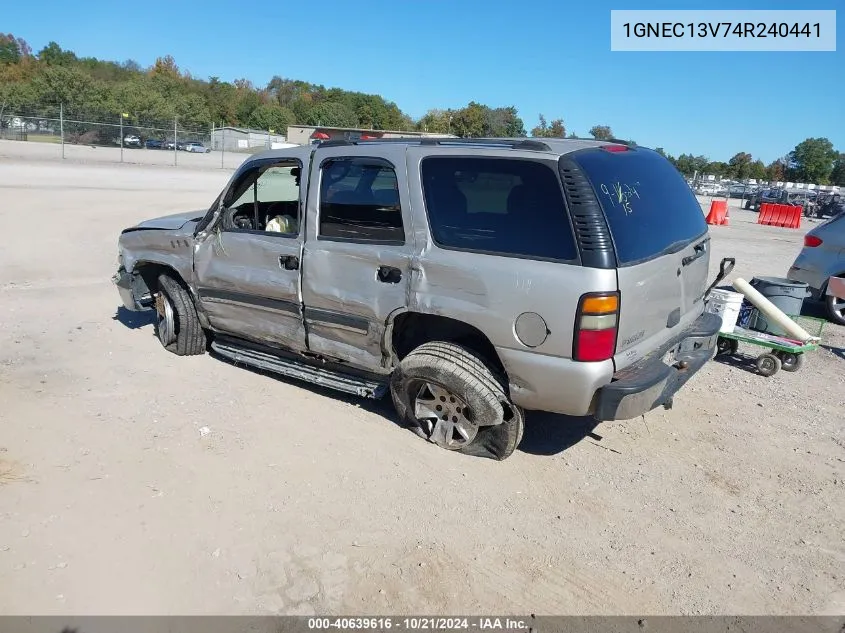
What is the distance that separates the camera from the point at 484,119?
63.2 m

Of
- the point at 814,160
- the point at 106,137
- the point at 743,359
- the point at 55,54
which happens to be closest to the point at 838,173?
the point at 814,160

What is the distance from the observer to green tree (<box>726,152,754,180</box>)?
6341cm

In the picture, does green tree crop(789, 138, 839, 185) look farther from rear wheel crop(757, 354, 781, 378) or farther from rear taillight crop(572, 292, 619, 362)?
rear taillight crop(572, 292, 619, 362)

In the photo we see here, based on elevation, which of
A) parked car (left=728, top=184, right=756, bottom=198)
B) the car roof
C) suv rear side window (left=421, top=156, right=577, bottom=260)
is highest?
parked car (left=728, top=184, right=756, bottom=198)

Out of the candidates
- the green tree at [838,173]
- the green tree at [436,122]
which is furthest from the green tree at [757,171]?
the green tree at [436,122]

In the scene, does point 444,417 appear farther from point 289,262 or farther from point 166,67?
point 166,67

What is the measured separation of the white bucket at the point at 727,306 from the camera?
5949 mm

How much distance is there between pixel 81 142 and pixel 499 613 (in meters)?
42.1

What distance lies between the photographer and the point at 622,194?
3680 mm

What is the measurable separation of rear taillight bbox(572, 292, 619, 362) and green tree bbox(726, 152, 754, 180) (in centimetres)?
6726

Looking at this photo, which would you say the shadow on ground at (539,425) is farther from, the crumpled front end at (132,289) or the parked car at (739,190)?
the parked car at (739,190)

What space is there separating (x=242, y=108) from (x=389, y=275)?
87.3 metres

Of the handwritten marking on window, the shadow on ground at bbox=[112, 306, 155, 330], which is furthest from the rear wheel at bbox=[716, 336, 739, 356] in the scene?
the shadow on ground at bbox=[112, 306, 155, 330]

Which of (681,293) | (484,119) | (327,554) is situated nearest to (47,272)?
(327,554)
